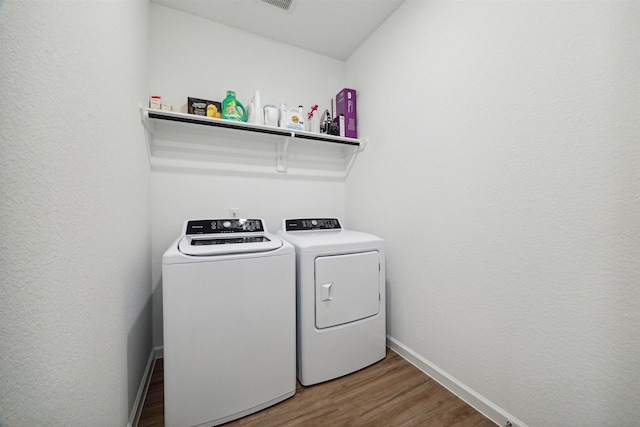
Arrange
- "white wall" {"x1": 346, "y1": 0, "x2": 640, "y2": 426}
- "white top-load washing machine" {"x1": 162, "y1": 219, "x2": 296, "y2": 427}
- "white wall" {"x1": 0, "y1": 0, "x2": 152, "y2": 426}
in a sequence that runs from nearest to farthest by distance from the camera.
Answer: "white wall" {"x1": 0, "y1": 0, "x2": 152, "y2": 426}, "white wall" {"x1": 346, "y1": 0, "x2": 640, "y2": 426}, "white top-load washing machine" {"x1": 162, "y1": 219, "x2": 296, "y2": 427}

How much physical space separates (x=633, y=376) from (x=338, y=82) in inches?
109

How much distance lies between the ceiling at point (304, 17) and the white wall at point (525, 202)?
1.00 ft

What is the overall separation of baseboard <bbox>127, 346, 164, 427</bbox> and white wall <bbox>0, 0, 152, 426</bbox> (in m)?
0.08

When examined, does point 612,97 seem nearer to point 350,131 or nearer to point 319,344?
point 350,131

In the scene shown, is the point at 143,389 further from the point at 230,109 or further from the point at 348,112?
the point at 348,112

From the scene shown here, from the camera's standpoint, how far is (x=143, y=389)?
1348 millimetres

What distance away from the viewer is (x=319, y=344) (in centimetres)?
144

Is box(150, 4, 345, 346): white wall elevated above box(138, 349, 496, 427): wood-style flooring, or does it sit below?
above

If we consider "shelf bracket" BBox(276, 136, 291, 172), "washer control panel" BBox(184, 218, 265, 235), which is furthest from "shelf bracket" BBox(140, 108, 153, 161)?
"shelf bracket" BBox(276, 136, 291, 172)

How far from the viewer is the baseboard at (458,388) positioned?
1.14 metres

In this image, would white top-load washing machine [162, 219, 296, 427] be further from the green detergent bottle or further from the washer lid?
the green detergent bottle

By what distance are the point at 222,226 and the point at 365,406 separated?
1.43 m

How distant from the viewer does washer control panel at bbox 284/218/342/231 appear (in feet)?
6.19

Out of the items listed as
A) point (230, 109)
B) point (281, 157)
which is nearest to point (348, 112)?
point (281, 157)
